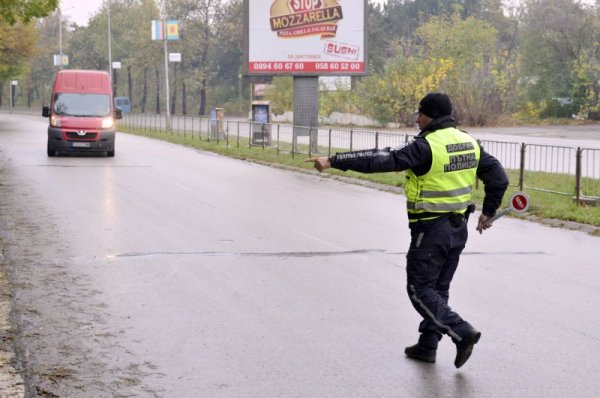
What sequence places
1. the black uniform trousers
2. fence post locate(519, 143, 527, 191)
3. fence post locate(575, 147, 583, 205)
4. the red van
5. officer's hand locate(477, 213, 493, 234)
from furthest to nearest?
the red van
fence post locate(519, 143, 527, 191)
fence post locate(575, 147, 583, 205)
officer's hand locate(477, 213, 493, 234)
the black uniform trousers

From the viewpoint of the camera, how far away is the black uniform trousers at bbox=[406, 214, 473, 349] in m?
6.22

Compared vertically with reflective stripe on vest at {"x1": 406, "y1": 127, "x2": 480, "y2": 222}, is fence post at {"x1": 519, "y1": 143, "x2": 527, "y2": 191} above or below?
below

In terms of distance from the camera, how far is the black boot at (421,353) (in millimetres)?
6445

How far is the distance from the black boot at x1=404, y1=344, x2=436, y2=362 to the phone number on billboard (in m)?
25.2

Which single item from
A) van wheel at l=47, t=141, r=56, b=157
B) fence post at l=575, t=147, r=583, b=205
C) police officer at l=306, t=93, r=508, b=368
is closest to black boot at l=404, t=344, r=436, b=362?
police officer at l=306, t=93, r=508, b=368

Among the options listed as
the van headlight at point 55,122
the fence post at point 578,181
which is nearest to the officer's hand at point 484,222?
the fence post at point 578,181

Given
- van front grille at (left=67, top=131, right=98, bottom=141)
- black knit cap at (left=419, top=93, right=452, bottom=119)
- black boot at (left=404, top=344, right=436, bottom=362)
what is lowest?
black boot at (left=404, top=344, right=436, bottom=362)

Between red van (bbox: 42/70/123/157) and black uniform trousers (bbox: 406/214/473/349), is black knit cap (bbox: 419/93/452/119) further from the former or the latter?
red van (bbox: 42/70/123/157)

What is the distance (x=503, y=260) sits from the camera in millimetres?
10711

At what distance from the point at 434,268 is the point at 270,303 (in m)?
2.37

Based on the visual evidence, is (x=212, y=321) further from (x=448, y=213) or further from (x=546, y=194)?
(x=546, y=194)

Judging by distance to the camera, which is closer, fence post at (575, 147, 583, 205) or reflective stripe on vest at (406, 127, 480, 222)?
reflective stripe on vest at (406, 127, 480, 222)

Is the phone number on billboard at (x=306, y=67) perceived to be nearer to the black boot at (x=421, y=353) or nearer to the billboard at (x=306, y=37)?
the billboard at (x=306, y=37)

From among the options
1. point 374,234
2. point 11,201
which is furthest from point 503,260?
point 11,201
